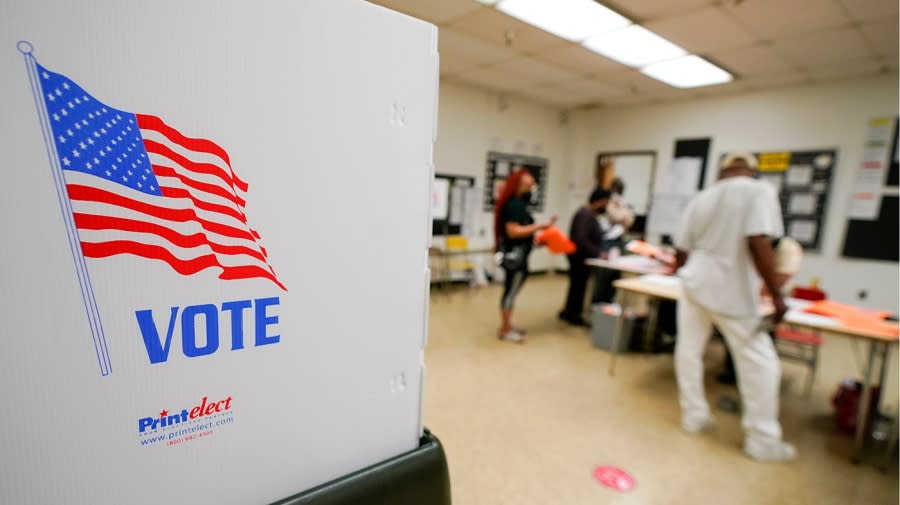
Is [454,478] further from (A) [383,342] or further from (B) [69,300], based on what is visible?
(B) [69,300]

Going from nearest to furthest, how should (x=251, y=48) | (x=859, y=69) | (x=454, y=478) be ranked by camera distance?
(x=251, y=48) < (x=454, y=478) < (x=859, y=69)

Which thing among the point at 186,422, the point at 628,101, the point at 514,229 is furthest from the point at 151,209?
the point at 628,101

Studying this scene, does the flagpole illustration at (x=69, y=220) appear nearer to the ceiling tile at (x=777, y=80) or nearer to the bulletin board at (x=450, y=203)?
the bulletin board at (x=450, y=203)

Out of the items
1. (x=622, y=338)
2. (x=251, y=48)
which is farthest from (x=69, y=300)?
(x=622, y=338)

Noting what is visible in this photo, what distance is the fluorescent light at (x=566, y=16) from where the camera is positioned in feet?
8.86

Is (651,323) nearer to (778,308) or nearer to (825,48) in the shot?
(778,308)

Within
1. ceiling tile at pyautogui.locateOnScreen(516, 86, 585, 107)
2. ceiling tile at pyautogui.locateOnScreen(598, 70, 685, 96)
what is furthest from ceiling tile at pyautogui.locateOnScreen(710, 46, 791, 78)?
ceiling tile at pyautogui.locateOnScreen(516, 86, 585, 107)

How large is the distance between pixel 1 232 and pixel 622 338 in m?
3.50

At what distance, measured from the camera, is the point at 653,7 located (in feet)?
8.80

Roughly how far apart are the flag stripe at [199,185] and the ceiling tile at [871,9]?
3654 mm

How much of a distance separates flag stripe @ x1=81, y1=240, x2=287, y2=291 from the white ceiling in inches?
66.9

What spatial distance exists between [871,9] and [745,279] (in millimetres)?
2177

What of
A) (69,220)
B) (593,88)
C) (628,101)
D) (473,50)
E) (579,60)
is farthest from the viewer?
(628,101)

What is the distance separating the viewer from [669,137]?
5.24 m
